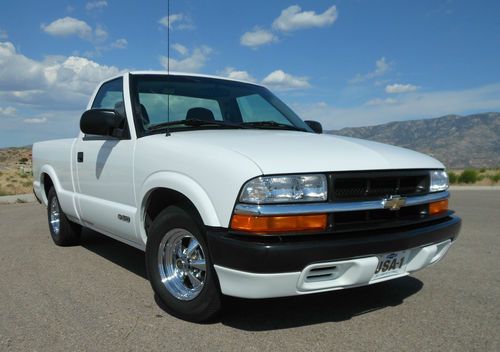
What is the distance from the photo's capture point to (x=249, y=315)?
340 cm

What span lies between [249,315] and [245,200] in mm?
1040

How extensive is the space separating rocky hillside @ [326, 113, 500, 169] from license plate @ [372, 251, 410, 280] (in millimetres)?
94508

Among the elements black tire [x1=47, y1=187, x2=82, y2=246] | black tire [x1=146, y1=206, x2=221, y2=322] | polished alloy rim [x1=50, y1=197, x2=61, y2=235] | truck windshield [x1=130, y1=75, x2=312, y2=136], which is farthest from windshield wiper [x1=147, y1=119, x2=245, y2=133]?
polished alloy rim [x1=50, y1=197, x2=61, y2=235]

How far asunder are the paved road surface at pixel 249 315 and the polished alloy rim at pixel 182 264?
211 mm

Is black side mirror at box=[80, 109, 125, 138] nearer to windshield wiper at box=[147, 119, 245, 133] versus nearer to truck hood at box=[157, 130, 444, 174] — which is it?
windshield wiper at box=[147, 119, 245, 133]

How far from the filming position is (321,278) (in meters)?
2.86

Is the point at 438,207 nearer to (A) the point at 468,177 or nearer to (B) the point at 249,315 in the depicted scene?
(B) the point at 249,315

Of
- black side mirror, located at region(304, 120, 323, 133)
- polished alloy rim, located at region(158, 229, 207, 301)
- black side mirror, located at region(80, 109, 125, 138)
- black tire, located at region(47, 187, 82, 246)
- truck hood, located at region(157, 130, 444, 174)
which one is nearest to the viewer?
truck hood, located at region(157, 130, 444, 174)

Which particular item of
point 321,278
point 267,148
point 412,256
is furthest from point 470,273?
point 267,148

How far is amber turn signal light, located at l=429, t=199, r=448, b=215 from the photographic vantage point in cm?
342

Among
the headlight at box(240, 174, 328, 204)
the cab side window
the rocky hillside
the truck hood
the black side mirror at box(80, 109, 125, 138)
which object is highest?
the cab side window

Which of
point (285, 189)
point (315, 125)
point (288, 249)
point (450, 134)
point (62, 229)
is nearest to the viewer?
point (288, 249)

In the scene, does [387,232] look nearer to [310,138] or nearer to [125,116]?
[310,138]

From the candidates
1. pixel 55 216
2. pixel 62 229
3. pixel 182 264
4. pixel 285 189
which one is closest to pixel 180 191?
pixel 182 264
